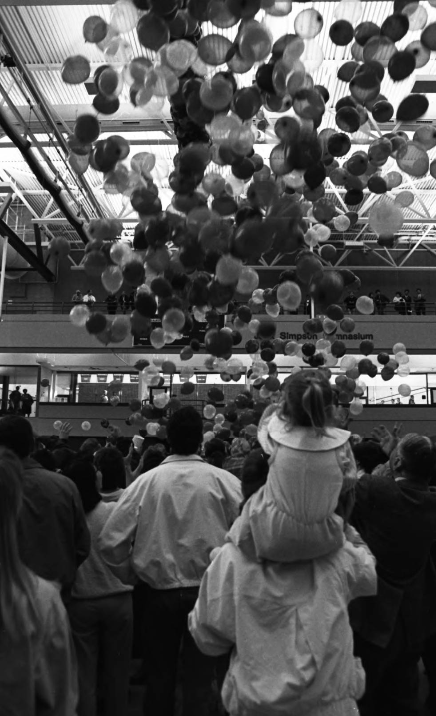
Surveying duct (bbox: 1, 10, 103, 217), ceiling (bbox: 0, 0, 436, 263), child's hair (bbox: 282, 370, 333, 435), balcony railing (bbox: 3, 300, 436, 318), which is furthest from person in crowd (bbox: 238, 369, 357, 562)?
balcony railing (bbox: 3, 300, 436, 318)

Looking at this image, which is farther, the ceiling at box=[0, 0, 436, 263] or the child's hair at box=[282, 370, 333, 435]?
the ceiling at box=[0, 0, 436, 263]

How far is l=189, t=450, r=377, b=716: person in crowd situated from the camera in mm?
1741

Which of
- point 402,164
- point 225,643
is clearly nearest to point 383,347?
point 402,164

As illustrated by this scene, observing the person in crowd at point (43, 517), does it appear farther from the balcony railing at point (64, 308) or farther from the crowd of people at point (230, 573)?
the balcony railing at point (64, 308)

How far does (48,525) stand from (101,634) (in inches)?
30.6

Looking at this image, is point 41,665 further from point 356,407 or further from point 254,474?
point 356,407

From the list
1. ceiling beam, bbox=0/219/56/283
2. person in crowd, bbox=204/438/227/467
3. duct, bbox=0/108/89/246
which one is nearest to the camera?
person in crowd, bbox=204/438/227/467

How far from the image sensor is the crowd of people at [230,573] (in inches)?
67.9

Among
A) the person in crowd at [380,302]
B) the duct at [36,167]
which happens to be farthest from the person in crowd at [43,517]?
the person in crowd at [380,302]

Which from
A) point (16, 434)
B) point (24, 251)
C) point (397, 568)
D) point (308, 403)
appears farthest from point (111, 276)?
point (24, 251)

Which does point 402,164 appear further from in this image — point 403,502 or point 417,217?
point 417,217

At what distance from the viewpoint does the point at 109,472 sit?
10.9 ft

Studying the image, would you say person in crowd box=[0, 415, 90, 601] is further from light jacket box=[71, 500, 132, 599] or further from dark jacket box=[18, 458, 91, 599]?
light jacket box=[71, 500, 132, 599]

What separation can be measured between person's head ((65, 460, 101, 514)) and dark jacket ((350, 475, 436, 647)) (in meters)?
1.22
